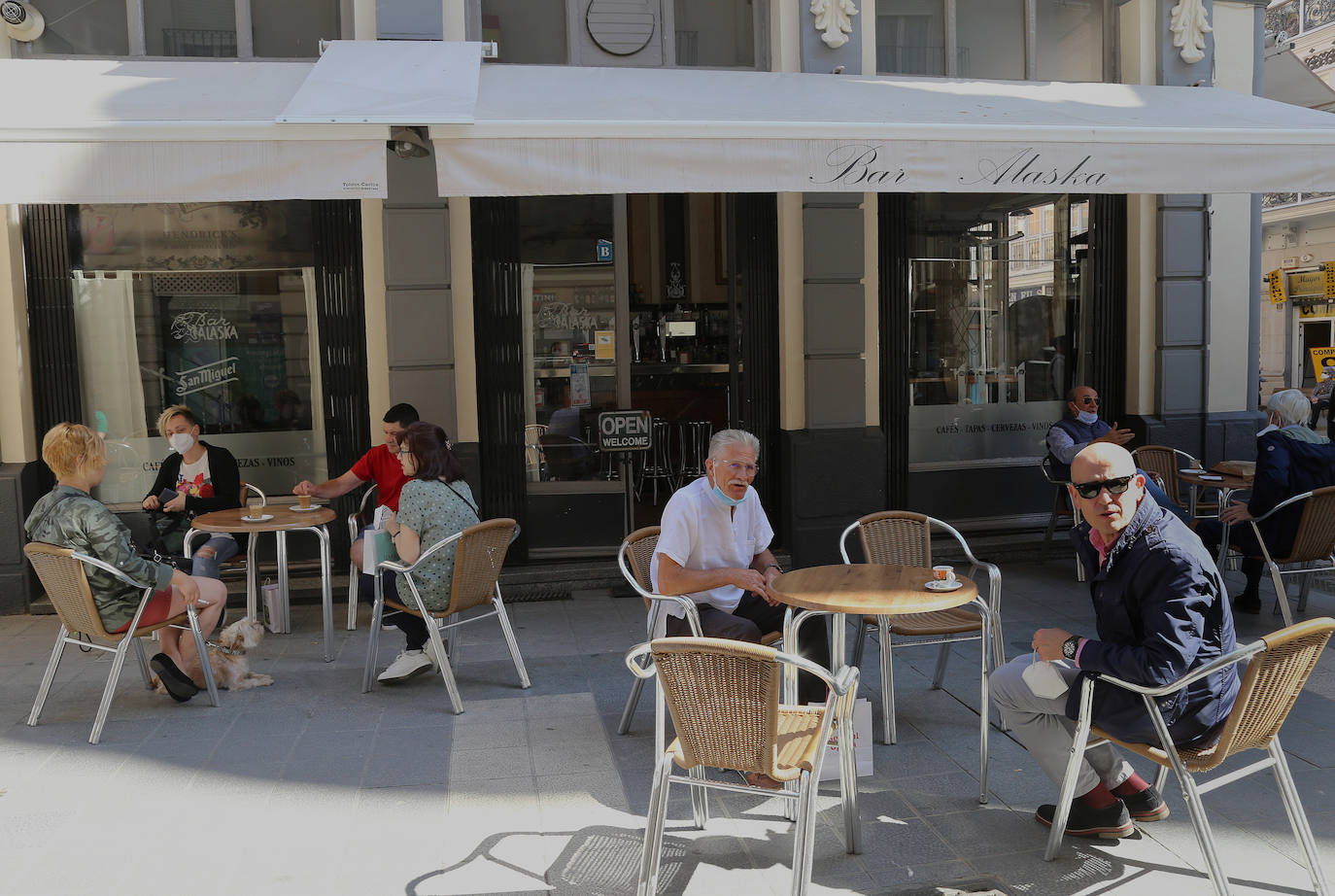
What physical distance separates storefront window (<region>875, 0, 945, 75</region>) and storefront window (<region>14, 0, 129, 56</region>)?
488cm

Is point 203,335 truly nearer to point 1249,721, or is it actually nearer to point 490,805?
point 490,805

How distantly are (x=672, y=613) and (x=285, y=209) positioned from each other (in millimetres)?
4380

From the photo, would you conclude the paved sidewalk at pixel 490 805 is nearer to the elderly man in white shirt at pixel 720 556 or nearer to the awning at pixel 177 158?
the elderly man in white shirt at pixel 720 556

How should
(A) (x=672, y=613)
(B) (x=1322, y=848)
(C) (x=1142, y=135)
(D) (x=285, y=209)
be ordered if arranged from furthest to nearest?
(D) (x=285, y=209), (C) (x=1142, y=135), (A) (x=672, y=613), (B) (x=1322, y=848)

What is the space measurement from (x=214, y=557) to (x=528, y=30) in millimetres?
3804

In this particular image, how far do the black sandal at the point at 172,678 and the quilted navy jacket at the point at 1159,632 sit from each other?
3856 mm

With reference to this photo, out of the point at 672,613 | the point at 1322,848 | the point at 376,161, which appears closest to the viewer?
the point at 1322,848

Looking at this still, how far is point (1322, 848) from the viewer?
3459 millimetres

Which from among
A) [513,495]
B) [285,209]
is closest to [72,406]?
[285,209]

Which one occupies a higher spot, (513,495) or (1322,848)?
(513,495)

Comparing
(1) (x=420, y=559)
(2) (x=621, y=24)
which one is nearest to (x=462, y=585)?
(1) (x=420, y=559)

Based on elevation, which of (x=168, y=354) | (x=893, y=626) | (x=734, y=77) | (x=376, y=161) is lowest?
(x=893, y=626)

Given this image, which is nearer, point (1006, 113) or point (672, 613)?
point (672, 613)

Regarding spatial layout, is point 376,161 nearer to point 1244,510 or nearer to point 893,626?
point 893,626
